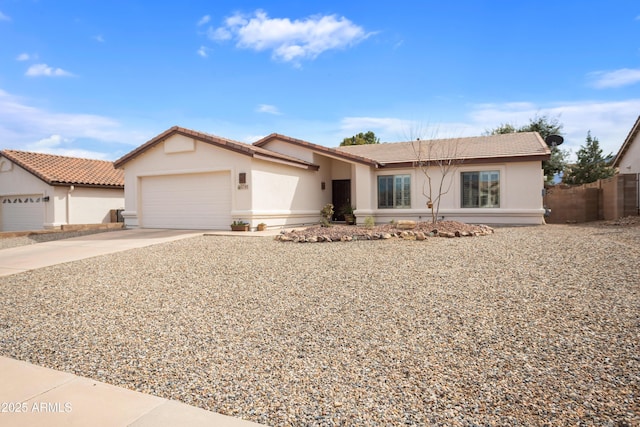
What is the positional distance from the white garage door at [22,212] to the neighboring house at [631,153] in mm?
30893

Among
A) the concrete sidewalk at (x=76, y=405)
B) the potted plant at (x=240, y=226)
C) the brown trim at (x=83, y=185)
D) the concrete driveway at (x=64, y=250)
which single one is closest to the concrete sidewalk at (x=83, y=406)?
the concrete sidewalk at (x=76, y=405)

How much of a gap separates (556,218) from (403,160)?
8586 mm

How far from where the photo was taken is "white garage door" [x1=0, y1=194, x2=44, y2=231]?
20553 mm

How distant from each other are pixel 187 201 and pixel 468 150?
12643 millimetres

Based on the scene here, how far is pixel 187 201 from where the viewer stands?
1628 centimetres

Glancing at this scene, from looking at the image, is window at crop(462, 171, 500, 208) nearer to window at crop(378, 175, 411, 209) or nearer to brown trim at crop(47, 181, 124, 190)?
window at crop(378, 175, 411, 209)

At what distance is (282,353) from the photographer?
3939 millimetres

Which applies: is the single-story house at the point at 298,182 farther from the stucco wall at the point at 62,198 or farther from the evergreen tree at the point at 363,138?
the evergreen tree at the point at 363,138

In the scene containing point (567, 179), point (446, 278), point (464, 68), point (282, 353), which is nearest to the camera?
point (282, 353)

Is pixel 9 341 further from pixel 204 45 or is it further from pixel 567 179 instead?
pixel 567 179

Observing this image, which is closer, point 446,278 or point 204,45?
point 446,278

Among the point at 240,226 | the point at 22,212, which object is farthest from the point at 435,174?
the point at 22,212

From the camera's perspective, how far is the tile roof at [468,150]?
1611 centimetres

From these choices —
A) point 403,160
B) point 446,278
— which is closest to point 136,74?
point 403,160
